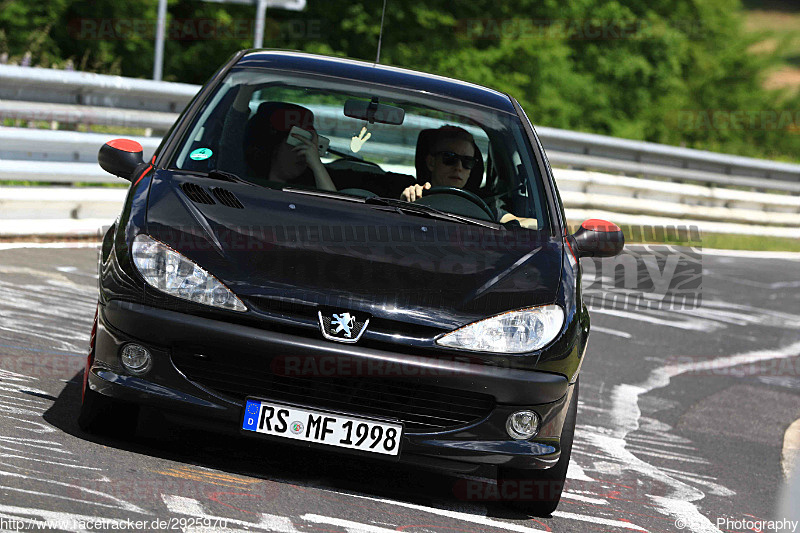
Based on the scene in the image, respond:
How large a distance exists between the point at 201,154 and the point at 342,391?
1.44 metres

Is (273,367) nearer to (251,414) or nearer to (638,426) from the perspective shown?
(251,414)

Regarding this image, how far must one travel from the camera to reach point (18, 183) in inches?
426

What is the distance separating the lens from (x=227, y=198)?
4.96 metres

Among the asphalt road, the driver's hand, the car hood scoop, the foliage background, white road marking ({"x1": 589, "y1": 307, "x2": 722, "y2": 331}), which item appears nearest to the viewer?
the asphalt road

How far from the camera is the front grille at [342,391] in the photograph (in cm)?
443

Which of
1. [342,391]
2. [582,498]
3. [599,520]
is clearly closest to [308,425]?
[342,391]

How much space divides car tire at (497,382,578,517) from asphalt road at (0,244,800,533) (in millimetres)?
67

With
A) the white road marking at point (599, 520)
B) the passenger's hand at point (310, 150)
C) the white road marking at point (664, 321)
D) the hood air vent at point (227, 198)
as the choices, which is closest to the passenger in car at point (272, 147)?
the passenger's hand at point (310, 150)

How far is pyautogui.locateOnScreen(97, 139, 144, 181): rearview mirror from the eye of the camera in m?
5.54

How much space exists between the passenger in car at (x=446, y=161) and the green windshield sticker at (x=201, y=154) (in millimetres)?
921

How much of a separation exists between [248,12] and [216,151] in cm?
3059

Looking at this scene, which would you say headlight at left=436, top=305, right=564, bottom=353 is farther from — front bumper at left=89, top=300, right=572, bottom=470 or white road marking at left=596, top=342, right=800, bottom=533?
white road marking at left=596, top=342, right=800, bottom=533

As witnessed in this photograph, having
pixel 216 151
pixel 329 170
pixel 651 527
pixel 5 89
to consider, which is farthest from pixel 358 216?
pixel 5 89

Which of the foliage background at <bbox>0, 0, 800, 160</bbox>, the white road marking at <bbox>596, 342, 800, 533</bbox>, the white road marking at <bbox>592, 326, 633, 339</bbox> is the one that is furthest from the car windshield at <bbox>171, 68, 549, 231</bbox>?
the foliage background at <bbox>0, 0, 800, 160</bbox>
